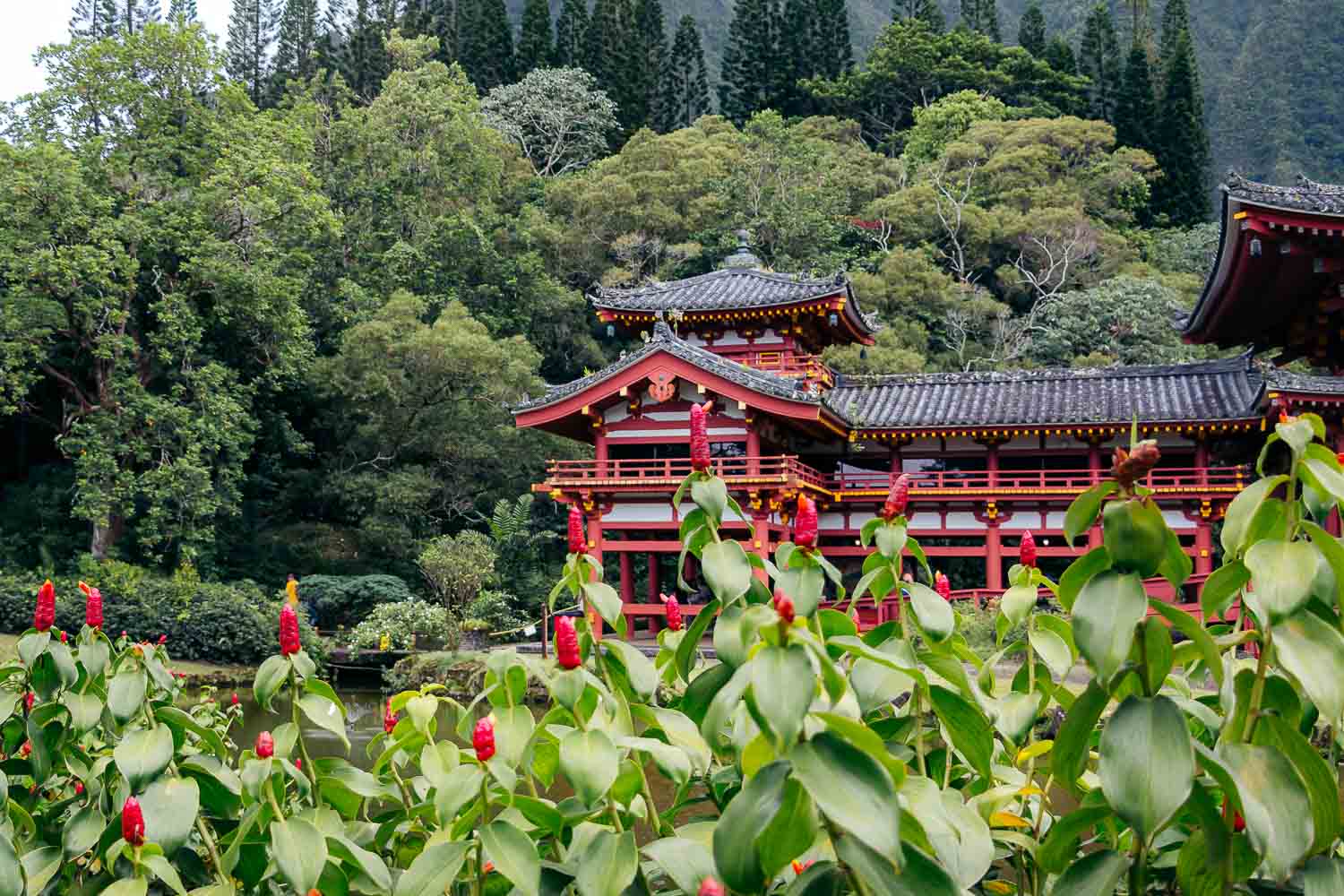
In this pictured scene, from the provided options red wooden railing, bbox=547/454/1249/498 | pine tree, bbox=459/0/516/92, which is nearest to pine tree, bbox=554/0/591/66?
pine tree, bbox=459/0/516/92

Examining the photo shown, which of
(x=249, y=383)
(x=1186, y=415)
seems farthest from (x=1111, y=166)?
(x=249, y=383)

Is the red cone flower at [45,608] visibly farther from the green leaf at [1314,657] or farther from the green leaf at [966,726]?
the green leaf at [1314,657]

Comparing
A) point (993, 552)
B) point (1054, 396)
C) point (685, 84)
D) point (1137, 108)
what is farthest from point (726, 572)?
point (685, 84)

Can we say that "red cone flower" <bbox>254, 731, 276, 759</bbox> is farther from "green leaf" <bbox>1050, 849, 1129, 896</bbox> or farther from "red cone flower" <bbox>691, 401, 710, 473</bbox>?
"green leaf" <bbox>1050, 849, 1129, 896</bbox>

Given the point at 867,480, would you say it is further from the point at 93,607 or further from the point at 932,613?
the point at 932,613

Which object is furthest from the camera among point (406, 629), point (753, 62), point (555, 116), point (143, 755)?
point (753, 62)

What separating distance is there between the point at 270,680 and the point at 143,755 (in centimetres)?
19

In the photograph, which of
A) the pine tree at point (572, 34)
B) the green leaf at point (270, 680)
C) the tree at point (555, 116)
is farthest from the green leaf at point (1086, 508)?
the pine tree at point (572, 34)

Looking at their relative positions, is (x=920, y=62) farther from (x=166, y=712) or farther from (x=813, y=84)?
(x=166, y=712)

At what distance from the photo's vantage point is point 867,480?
1811cm

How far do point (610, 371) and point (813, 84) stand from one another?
1096 inches

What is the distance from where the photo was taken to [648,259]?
30609mm

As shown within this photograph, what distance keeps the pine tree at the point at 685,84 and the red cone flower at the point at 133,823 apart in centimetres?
4269

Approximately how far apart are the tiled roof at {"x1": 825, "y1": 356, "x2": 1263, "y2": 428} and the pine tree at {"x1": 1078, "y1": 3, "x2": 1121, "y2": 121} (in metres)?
26.8
